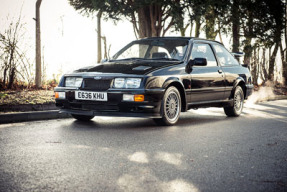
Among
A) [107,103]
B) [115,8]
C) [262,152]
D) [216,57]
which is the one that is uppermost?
[115,8]

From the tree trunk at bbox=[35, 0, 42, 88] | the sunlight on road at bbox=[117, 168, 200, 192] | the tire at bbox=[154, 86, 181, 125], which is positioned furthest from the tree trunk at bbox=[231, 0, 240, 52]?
the sunlight on road at bbox=[117, 168, 200, 192]

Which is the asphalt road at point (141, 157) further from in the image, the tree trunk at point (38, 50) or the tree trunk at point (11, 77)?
the tree trunk at point (38, 50)

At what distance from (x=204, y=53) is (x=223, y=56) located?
0.82m

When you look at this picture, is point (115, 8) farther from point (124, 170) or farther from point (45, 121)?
point (124, 170)

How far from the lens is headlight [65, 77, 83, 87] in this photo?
277 inches

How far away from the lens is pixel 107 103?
21.9 ft

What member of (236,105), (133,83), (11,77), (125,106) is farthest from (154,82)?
(11,77)

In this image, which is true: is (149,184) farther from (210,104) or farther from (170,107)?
(210,104)

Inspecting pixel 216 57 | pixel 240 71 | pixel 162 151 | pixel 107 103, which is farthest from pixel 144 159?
pixel 240 71

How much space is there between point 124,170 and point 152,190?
2.36ft

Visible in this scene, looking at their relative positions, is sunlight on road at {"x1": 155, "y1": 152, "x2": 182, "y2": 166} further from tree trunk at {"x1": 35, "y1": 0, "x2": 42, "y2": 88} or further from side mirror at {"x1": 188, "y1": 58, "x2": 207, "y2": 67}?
tree trunk at {"x1": 35, "y1": 0, "x2": 42, "y2": 88}

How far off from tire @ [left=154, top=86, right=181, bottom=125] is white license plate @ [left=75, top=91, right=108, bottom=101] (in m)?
0.98

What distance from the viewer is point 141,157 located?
4660 mm

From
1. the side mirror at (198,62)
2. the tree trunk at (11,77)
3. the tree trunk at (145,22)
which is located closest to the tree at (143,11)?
the tree trunk at (145,22)
